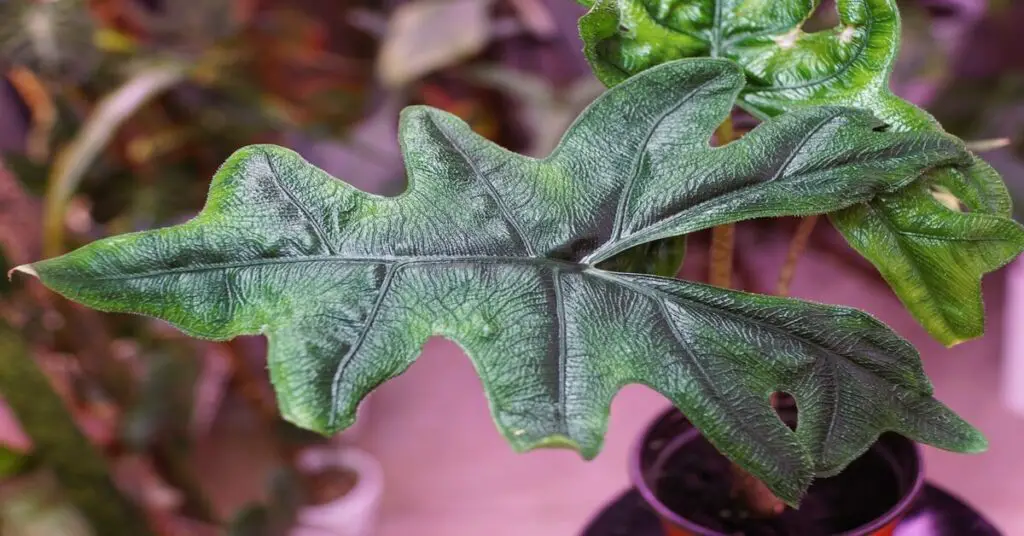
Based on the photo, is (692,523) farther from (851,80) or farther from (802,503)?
(851,80)

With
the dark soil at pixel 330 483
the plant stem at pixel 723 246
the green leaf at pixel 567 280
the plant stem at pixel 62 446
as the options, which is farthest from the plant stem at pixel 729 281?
the dark soil at pixel 330 483

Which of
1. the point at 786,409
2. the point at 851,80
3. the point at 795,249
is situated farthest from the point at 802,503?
the point at 851,80

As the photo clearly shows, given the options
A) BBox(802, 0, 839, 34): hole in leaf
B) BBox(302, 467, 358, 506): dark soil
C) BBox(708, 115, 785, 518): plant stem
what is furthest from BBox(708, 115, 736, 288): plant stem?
BBox(302, 467, 358, 506): dark soil

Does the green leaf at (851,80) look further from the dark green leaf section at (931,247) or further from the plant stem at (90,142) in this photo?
the plant stem at (90,142)

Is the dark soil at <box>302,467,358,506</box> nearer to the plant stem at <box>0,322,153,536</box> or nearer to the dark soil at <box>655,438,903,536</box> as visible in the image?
the plant stem at <box>0,322,153,536</box>

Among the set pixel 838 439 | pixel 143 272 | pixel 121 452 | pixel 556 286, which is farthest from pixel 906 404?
pixel 121 452

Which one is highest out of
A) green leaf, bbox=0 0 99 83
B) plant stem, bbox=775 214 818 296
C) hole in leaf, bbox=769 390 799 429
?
green leaf, bbox=0 0 99 83
